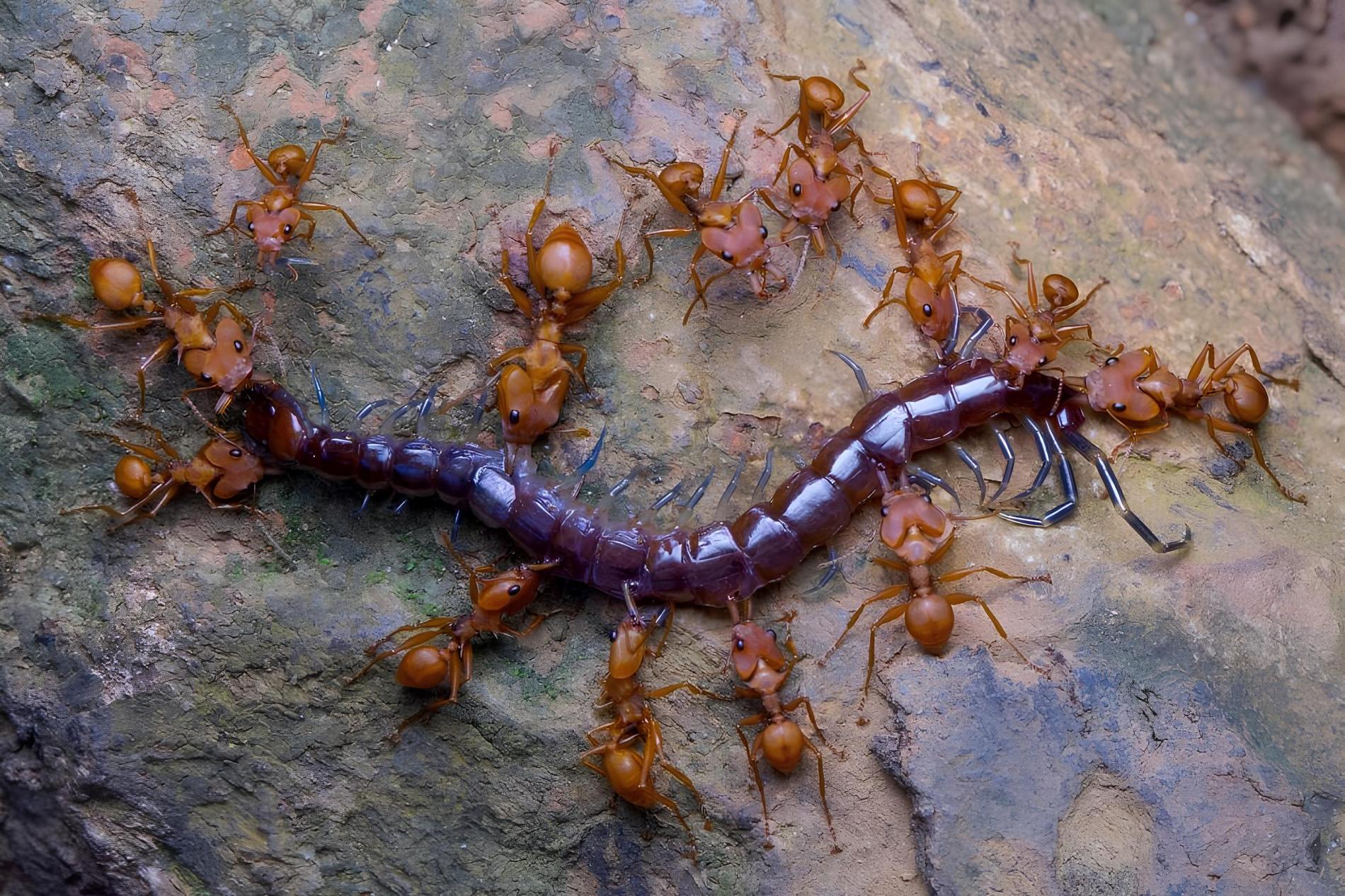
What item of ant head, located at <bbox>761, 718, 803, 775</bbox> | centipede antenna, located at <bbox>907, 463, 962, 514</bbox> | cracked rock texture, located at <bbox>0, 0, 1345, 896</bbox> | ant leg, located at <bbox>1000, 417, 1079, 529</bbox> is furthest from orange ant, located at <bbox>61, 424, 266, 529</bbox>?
ant leg, located at <bbox>1000, 417, 1079, 529</bbox>

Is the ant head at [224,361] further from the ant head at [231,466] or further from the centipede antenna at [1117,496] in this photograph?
the centipede antenna at [1117,496]

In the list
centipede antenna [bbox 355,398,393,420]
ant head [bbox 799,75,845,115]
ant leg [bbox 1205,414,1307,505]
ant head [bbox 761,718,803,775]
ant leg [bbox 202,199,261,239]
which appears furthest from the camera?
ant head [bbox 799,75,845,115]

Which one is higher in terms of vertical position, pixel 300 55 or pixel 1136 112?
pixel 1136 112

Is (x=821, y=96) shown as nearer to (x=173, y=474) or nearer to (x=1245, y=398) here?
(x=1245, y=398)

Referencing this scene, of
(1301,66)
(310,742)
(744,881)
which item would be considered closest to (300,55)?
(310,742)

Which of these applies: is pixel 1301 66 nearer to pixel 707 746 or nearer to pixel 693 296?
pixel 693 296

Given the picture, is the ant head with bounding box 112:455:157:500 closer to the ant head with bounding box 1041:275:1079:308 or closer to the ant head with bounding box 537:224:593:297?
the ant head with bounding box 537:224:593:297

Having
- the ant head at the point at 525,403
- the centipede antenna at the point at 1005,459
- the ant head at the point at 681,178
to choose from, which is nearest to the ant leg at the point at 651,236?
the ant head at the point at 681,178
